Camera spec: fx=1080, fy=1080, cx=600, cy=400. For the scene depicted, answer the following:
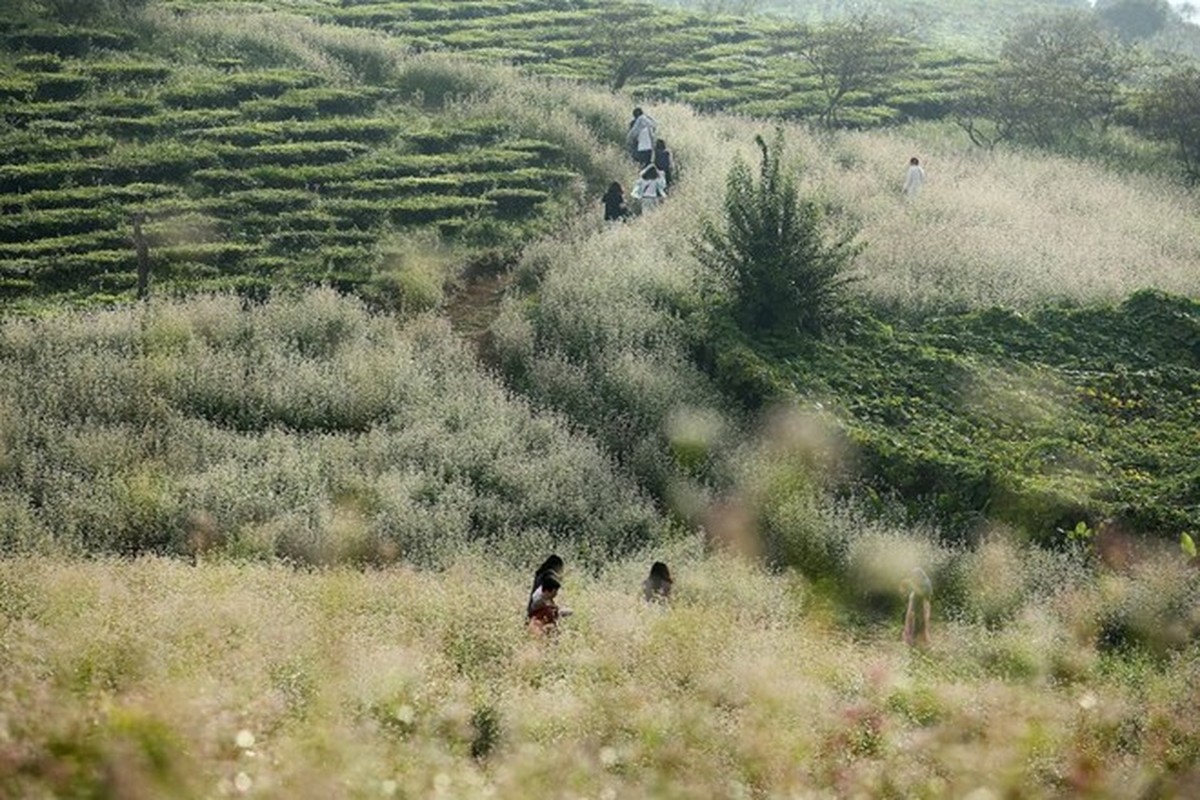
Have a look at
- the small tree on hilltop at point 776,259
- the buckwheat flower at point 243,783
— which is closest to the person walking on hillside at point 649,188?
the small tree on hilltop at point 776,259

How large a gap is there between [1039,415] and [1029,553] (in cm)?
322

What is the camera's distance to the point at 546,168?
2552cm

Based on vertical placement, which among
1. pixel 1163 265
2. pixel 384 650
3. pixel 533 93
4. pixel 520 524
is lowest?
pixel 520 524

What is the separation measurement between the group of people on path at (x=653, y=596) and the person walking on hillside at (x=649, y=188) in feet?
42.5

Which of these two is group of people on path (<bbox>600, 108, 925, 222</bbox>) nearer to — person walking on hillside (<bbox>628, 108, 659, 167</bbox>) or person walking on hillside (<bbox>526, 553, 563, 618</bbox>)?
person walking on hillside (<bbox>628, 108, 659, 167</bbox>)

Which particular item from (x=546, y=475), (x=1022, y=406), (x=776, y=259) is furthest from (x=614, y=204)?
(x=1022, y=406)

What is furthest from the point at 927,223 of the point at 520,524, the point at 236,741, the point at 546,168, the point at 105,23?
the point at 105,23

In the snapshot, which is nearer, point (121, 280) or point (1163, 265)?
point (121, 280)

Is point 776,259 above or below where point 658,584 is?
above

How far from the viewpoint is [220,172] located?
2258 centimetres

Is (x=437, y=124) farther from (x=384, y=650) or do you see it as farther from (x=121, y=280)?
(x=384, y=650)

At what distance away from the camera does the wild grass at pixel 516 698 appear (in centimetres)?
677

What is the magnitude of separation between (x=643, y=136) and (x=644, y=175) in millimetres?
2186

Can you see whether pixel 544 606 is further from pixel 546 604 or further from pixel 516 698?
pixel 516 698
